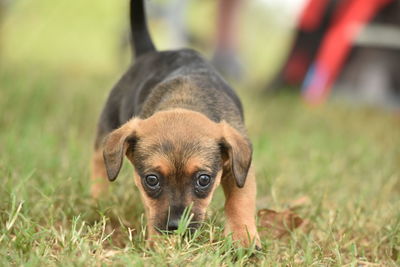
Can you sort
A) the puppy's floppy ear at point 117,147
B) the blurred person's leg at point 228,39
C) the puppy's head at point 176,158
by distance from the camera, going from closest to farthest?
the puppy's head at point 176,158 → the puppy's floppy ear at point 117,147 → the blurred person's leg at point 228,39

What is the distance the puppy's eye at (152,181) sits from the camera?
3471 mm

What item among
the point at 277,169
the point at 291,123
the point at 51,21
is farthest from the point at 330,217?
the point at 51,21

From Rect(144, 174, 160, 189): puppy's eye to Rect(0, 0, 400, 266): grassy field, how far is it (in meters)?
0.21

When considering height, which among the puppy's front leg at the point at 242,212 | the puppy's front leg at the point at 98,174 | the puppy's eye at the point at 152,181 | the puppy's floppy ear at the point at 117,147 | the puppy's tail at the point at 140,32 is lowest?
the puppy's front leg at the point at 98,174

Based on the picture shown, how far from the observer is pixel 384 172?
18.0 ft

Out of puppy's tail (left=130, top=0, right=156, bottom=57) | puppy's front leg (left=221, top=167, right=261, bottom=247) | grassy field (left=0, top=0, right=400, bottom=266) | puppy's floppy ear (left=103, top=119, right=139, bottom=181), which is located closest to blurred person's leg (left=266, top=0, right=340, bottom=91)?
grassy field (left=0, top=0, right=400, bottom=266)

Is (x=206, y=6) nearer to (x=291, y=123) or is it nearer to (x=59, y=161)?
(x=291, y=123)

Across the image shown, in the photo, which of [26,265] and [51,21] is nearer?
[26,265]

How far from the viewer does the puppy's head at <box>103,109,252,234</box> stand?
3410 millimetres

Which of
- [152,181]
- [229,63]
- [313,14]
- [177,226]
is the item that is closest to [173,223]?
[177,226]

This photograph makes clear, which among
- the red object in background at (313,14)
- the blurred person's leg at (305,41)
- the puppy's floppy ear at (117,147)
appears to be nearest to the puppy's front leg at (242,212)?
the puppy's floppy ear at (117,147)

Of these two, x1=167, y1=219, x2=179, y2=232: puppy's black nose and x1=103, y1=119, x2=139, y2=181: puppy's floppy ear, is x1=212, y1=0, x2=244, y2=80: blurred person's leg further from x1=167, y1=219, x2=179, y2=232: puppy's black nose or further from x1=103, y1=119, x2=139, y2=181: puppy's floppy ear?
x1=167, y1=219, x2=179, y2=232: puppy's black nose

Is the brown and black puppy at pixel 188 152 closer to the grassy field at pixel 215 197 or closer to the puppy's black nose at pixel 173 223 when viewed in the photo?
the puppy's black nose at pixel 173 223

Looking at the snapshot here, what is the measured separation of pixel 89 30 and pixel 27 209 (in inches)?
451
